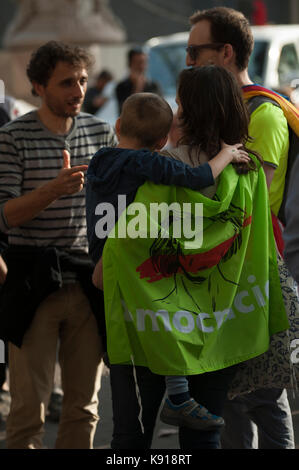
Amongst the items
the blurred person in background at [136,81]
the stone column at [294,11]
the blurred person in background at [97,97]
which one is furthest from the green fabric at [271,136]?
the stone column at [294,11]

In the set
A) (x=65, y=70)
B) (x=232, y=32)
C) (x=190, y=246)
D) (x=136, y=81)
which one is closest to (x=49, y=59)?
(x=65, y=70)

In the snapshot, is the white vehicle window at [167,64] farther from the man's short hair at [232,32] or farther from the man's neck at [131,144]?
the man's neck at [131,144]

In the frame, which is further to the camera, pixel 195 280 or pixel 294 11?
pixel 294 11

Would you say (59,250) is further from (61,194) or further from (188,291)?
(188,291)

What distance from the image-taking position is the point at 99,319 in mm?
4004

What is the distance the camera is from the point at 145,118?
3260 millimetres

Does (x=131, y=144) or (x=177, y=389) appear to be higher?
(x=131, y=144)

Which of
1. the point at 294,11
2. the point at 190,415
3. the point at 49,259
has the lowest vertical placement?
the point at 190,415

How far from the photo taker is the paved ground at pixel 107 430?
4.04 m

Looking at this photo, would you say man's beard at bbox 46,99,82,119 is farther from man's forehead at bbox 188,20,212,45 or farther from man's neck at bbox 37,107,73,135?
man's forehead at bbox 188,20,212,45

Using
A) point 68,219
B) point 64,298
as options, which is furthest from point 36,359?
point 68,219

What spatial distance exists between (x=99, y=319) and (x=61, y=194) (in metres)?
0.59

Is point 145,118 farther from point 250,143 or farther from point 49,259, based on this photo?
point 49,259

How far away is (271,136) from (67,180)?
780 mm
